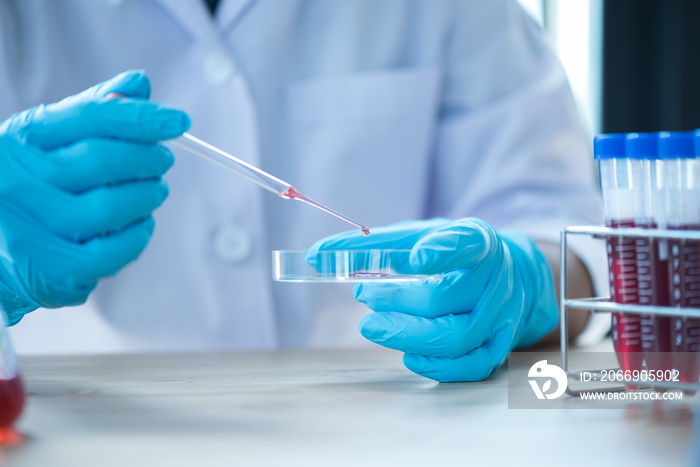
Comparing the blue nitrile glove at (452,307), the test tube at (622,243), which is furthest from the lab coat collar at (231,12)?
the test tube at (622,243)

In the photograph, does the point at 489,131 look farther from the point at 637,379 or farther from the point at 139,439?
the point at 139,439

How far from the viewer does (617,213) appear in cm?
74

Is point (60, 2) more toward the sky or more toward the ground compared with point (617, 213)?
more toward the sky

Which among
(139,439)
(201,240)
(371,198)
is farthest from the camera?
(371,198)

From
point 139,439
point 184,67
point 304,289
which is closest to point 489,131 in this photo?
point 304,289

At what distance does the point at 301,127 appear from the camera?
149 centimetres

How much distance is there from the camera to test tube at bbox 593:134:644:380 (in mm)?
726

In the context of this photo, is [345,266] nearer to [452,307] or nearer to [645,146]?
[452,307]

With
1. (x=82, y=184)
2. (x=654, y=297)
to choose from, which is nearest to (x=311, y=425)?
(x=654, y=297)

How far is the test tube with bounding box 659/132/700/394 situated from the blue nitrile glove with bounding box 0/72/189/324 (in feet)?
1.83

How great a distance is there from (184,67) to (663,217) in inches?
40.0

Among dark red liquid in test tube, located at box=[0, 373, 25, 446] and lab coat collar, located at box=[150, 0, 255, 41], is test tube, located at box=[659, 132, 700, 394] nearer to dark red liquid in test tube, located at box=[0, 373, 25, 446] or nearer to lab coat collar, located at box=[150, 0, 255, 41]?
dark red liquid in test tube, located at box=[0, 373, 25, 446]

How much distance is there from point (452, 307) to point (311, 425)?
0.31 meters

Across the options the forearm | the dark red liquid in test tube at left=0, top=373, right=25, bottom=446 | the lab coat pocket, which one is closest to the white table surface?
the dark red liquid in test tube at left=0, top=373, right=25, bottom=446
